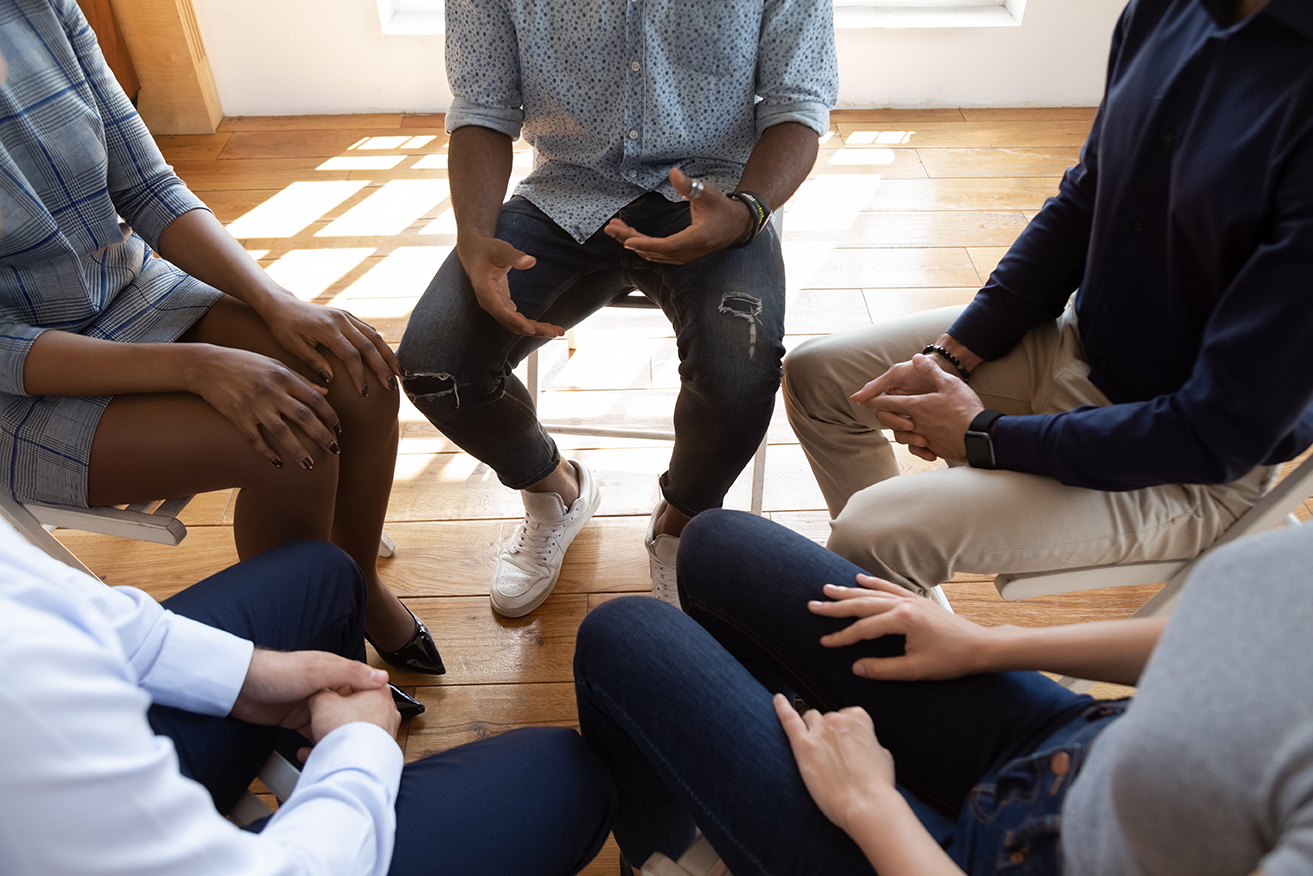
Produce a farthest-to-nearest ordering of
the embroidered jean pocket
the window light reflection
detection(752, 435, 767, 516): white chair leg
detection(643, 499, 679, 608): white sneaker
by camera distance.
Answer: the window light reflection < detection(752, 435, 767, 516): white chair leg < detection(643, 499, 679, 608): white sneaker < the embroidered jean pocket

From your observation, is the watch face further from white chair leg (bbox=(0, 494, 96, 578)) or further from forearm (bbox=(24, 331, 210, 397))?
white chair leg (bbox=(0, 494, 96, 578))

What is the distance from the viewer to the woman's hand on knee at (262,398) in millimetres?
1116

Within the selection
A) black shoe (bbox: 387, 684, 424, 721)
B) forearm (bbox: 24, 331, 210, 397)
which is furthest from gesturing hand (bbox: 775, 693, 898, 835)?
forearm (bbox: 24, 331, 210, 397)

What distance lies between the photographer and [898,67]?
2.98 m

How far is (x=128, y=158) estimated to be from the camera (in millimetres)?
1260

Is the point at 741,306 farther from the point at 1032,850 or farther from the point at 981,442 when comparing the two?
the point at 1032,850

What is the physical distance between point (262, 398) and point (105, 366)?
0.69 ft

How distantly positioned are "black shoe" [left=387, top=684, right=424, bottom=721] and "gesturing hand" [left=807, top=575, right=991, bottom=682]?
0.81m

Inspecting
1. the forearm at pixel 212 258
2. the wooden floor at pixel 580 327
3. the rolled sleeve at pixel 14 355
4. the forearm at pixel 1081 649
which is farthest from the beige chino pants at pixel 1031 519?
the rolled sleeve at pixel 14 355

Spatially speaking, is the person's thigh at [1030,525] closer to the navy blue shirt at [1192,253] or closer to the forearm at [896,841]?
the navy blue shirt at [1192,253]

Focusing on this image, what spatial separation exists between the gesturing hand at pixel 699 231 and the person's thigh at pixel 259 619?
611 mm

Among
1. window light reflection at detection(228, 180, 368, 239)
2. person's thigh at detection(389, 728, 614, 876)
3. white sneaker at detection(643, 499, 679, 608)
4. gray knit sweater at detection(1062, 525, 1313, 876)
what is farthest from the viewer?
window light reflection at detection(228, 180, 368, 239)

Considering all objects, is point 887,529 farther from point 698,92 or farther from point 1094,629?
point 698,92

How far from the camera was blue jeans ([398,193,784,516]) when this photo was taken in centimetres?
129
